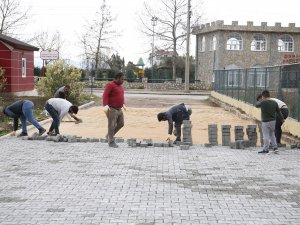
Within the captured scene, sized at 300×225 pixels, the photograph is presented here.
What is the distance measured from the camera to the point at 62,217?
251 inches

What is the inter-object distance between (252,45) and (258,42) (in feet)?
2.40

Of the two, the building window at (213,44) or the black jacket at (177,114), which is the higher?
the building window at (213,44)

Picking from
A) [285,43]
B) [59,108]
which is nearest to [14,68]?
[59,108]

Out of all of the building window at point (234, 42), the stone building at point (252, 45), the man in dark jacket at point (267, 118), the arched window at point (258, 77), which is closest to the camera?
the man in dark jacket at point (267, 118)

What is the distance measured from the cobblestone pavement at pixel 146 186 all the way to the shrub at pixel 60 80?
13067 mm

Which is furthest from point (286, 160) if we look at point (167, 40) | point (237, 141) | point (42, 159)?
point (167, 40)

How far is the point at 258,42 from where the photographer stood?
183 ft

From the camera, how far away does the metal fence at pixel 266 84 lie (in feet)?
50.5

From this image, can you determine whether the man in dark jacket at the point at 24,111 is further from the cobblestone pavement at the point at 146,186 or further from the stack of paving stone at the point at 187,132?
the stack of paving stone at the point at 187,132

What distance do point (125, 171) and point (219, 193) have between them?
84.7 inches

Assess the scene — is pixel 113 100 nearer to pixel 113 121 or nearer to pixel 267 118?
pixel 113 121

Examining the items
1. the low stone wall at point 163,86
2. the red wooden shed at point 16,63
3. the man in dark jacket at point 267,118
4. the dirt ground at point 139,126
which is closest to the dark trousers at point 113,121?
the dirt ground at point 139,126

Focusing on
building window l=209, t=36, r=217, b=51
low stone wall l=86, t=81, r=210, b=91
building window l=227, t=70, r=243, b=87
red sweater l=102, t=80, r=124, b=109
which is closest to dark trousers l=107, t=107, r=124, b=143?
red sweater l=102, t=80, r=124, b=109

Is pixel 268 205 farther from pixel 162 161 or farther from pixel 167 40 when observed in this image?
pixel 167 40
